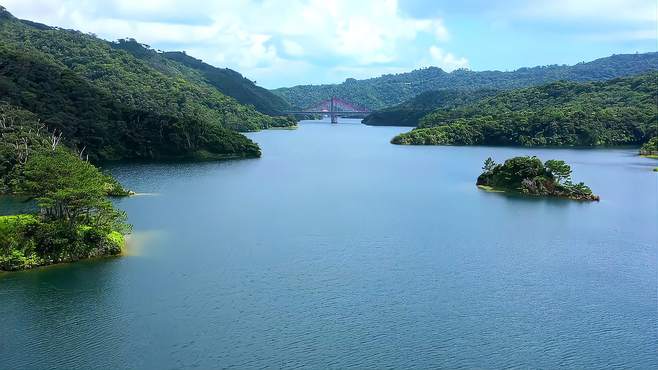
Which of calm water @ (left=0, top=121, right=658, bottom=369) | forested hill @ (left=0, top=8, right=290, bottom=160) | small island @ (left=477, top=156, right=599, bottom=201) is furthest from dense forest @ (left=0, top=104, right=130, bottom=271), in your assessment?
forested hill @ (left=0, top=8, right=290, bottom=160)

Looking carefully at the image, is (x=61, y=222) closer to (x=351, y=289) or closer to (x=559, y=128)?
(x=351, y=289)

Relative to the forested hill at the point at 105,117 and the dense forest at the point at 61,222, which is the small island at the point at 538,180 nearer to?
the dense forest at the point at 61,222

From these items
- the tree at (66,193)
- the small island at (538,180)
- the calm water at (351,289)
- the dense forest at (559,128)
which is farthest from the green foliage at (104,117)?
the dense forest at (559,128)

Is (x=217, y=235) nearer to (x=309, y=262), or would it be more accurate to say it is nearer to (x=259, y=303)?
(x=309, y=262)

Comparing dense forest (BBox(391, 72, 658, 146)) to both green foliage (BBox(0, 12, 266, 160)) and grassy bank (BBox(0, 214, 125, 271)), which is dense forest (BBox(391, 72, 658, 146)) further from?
grassy bank (BBox(0, 214, 125, 271))

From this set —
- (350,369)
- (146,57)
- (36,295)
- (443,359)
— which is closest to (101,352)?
(36,295)
